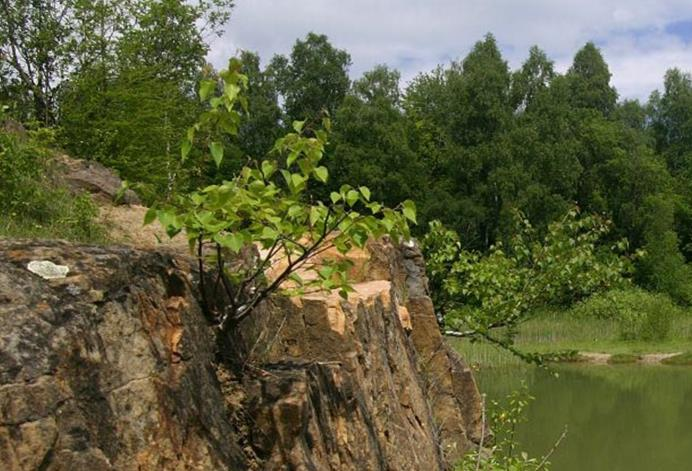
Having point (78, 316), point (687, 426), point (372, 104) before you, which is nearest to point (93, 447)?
point (78, 316)

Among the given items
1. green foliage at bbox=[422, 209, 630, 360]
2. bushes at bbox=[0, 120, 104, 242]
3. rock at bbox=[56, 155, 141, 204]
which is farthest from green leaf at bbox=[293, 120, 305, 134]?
green foliage at bbox=[422, 209, 630, 360]

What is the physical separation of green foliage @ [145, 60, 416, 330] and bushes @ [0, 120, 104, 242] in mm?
1591

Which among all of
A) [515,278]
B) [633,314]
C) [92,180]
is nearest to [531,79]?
[633,314]

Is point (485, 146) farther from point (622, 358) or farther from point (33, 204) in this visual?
point (33, 204)

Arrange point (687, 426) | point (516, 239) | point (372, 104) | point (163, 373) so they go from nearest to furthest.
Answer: point (163, 373) → point (516, 239) → point (687, 426) → point (372, 104)

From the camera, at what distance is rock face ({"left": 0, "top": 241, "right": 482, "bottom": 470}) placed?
254 cm

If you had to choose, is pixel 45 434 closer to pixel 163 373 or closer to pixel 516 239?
pixel 163 373

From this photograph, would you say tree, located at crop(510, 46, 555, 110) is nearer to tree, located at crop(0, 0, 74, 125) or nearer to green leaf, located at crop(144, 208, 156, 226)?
tree, located at crop(0, 0, 74, 125)

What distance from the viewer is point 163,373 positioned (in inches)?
120

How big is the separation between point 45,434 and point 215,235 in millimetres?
969

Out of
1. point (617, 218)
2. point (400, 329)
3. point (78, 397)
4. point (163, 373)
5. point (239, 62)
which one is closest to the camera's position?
point (78, 397)

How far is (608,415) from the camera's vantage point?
62.0 feet

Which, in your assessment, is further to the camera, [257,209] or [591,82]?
[591,82]

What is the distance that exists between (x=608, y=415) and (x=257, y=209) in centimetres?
1674
